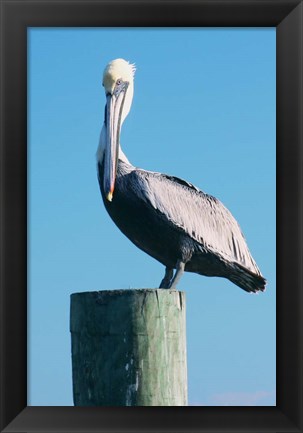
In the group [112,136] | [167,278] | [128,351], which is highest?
[112,136]

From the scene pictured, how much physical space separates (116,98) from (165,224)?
125 centimetres

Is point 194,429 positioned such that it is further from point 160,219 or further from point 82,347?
point 160,219

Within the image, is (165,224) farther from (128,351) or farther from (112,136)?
(128,351)

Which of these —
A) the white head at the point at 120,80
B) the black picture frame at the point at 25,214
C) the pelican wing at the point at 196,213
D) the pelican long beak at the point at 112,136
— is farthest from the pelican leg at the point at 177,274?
the black picture frame at the point at 25,214

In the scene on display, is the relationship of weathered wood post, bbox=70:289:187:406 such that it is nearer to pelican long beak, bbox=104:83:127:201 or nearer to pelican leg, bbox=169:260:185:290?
pelican leg, bbox=169:260:185:290

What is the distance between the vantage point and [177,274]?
21.2 ft

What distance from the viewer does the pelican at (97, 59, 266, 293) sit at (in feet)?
22.2

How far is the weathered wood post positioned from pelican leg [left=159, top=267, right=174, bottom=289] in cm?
206

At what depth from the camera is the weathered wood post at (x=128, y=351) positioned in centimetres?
442

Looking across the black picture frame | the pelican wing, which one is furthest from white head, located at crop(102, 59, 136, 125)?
the black picture frame

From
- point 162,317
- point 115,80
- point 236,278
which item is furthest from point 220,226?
point 162,317

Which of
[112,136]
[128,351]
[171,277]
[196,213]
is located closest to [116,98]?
[112,136]

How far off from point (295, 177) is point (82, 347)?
1213mm

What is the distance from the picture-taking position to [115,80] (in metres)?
7.64
